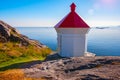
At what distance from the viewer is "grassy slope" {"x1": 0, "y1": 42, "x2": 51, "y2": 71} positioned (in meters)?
20.8

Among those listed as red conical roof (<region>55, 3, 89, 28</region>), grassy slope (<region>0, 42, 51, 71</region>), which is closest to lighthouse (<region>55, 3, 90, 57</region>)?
red conical roof (<region>55, 3, 89, 28</region>)

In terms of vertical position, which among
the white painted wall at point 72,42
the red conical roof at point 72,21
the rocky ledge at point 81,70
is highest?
the red conical roof at point 72,21

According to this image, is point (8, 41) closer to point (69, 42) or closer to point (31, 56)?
point (31, 56)

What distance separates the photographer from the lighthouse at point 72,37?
65.3ft

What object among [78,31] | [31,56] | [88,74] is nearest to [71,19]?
[78,31]

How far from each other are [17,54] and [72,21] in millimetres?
6676

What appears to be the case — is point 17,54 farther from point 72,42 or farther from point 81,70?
point 81,70

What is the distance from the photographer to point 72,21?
20.3m

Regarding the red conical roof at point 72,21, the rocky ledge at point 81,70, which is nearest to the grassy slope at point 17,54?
the red conical roof at point 72,21

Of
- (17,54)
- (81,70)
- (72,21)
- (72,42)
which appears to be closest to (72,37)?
(72,42)

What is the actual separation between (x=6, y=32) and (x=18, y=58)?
7410 mm

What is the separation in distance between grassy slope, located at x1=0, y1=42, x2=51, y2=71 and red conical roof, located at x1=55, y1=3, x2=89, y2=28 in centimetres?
493

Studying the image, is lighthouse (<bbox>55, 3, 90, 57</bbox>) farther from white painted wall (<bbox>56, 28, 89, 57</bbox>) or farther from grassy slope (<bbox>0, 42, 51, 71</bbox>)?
grassy slope (<bbox>0, 42, 51, 71</bbox>)

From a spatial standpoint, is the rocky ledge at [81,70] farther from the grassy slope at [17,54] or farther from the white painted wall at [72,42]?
the grassy slope at [17,54]
